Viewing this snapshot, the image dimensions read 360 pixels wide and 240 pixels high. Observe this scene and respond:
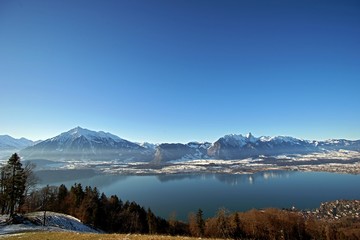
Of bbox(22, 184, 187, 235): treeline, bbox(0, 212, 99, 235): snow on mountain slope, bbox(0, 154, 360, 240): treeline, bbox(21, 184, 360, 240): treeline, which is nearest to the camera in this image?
bbox(0, 212, 99, 235): snow on mountain slope

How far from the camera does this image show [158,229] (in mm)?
81812

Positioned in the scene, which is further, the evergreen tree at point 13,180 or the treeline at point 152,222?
the treeline at point 152,222

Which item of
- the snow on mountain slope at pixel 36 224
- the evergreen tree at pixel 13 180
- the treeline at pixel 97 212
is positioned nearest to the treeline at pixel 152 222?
the treeline at pixel 97 212

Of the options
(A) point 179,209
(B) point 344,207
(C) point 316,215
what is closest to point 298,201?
(B) point 344,207

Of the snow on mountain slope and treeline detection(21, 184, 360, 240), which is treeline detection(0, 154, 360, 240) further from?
A: the snow on mountain slope

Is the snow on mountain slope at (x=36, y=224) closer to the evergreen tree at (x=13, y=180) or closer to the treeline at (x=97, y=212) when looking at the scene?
the evergreen tree at (x=13, y=180)

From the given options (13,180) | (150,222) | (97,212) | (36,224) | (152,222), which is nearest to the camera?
(36,224)

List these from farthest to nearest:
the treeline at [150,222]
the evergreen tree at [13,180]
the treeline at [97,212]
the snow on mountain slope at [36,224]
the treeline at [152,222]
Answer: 1. the treeline at [152,222]
2. the treeline at [150,222]
3. the treeline at [97,212]
4. the evergreen tree at [13,180]
5. the snow on mountain slope at [36,224]

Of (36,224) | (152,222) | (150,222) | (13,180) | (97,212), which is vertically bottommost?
(152,222)

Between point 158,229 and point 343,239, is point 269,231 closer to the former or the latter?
point 343,239

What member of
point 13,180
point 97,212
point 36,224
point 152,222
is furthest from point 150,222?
point 36,224

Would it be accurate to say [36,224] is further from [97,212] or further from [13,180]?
[97,212]

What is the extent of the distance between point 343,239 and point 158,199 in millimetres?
132682

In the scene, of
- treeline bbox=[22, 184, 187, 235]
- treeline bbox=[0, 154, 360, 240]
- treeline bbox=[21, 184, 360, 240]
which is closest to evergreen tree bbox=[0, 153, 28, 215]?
treeline bbox=[0, 154, 360, 240]
